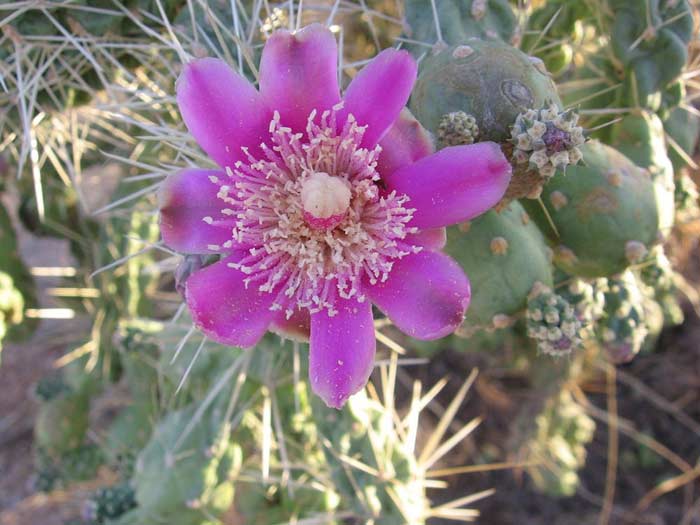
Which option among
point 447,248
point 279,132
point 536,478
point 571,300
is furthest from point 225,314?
point 536,478

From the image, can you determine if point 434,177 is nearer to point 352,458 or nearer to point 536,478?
point 352,458

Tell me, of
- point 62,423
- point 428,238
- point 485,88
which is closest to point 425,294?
point 428,238

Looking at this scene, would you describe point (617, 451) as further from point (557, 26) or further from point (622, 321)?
point (557, 26)

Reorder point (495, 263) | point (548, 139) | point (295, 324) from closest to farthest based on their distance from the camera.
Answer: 1. point (548, 139)
2. point (295, 324)
3. point (495, 263)

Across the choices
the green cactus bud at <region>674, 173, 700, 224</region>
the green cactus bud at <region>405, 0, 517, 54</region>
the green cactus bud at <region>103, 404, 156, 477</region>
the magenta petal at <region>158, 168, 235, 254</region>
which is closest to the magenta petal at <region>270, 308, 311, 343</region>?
the magenta petal at <region>158, 168, 235, 254</region>

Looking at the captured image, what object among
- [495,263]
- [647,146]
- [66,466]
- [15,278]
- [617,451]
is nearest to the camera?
[495,263]

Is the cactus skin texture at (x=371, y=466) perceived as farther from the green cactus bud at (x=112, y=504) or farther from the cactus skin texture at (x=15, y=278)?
the cactus skin texture at (x=15, y=278)
